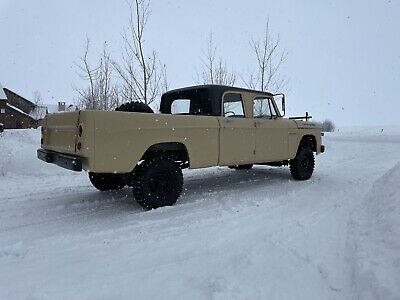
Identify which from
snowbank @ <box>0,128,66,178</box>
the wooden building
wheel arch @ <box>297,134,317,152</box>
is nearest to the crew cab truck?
wheel arch @ <box>297,134,317,152</box>

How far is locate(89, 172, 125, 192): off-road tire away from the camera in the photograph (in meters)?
5.92

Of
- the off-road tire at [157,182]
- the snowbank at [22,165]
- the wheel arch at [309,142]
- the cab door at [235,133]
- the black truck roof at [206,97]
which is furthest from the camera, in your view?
the snowbank at [22,165]

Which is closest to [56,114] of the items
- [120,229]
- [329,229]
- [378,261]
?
[120,229]

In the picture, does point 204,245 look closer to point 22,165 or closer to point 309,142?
point 309,142

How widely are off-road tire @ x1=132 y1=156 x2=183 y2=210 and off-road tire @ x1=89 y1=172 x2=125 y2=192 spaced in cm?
127

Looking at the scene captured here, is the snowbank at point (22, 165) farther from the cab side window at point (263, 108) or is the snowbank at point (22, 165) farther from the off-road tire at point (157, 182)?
the cab side window at point (263, 108)

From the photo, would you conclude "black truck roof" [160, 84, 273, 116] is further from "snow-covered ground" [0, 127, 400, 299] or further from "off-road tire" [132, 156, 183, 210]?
"snow-covered ground" [0, 127, 400, 299]

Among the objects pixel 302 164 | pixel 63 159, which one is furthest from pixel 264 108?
pixel 63 159

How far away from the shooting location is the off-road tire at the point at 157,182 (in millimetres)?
4715

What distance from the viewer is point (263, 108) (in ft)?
22.4

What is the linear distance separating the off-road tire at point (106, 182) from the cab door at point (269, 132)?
261 centimetres

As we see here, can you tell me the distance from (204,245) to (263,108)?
4.03 m

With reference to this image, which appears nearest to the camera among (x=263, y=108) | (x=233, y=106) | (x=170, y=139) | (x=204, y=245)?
(x=204, y=245)

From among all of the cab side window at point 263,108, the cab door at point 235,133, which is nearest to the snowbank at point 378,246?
the cab door at point 235,133
